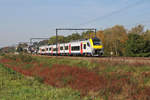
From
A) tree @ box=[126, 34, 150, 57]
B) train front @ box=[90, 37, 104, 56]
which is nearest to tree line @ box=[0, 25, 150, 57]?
tree @ box=[126, 34, 150, 57]

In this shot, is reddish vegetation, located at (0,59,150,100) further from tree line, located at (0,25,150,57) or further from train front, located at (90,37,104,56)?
tree line, located at (0,25,150,57)

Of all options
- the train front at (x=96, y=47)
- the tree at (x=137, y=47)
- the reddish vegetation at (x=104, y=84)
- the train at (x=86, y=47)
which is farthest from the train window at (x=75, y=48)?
the reddish vegetation at (x=104, y=84)

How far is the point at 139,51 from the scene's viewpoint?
168 ft

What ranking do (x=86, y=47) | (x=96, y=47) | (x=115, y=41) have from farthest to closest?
(x=115, y=41)
(x=86, y=47)
(x=96, y=47)

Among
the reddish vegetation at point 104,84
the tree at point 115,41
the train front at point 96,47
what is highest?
the tree at point 115,41

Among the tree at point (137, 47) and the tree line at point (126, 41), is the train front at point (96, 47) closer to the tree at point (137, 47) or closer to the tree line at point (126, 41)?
the tree line at point (126, 41)

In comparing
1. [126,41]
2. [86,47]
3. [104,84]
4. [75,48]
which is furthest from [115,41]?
[104,84]

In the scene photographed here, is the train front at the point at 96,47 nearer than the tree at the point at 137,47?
Yes

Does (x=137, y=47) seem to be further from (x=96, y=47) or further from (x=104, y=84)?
(x=104, y=84)

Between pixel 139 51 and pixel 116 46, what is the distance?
14293mm

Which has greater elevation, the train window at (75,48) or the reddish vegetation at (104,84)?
the train window at (75,48)

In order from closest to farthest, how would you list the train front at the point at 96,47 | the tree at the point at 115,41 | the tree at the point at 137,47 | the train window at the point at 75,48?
1. the train front at the point at 96,47
2. the train window at the point at 75,48
3. the tree at the point at 137,47
4. the tree at the point at 115,41

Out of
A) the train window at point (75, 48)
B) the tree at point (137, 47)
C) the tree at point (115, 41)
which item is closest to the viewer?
the train window at point (75, 48)

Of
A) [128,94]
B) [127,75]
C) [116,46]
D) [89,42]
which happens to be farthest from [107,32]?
[128,94]
